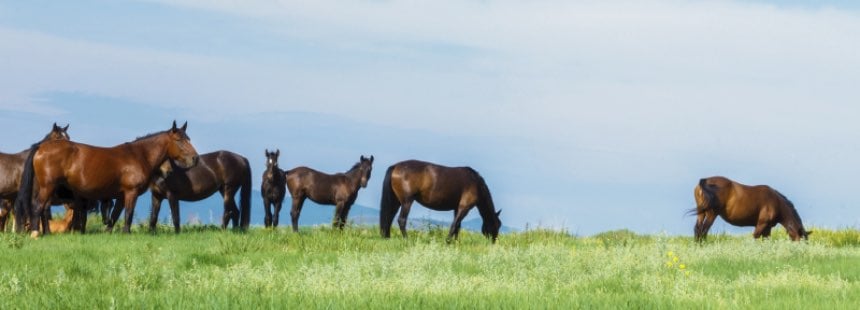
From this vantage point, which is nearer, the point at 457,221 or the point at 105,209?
the point at 457,221

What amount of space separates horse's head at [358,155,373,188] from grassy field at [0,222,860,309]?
6511mm

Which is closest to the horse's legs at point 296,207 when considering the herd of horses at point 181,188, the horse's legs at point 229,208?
the herd of horses at point 181,188

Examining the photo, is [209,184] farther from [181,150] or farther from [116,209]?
[181,150]

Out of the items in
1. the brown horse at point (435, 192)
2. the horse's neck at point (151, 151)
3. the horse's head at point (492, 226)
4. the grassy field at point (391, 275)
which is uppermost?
the horse's neck at point (151, 151)

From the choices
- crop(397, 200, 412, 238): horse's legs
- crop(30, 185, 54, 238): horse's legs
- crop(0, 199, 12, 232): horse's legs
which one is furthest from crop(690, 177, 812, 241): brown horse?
crop(0, 199, 12, 232): horse's legs

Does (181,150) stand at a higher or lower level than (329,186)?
higher

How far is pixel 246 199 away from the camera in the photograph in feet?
82.1

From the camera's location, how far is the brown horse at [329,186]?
28125 mm

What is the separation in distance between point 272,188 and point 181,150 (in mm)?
5718

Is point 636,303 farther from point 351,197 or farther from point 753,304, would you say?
point 351,197

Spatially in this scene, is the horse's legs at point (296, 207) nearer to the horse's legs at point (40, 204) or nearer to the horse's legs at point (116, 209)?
the horse's legs at point (116, 209)

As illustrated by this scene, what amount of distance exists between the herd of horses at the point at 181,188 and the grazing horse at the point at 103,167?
0.02 meters

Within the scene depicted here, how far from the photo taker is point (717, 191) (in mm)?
25062

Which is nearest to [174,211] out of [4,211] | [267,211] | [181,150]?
[181,150]
